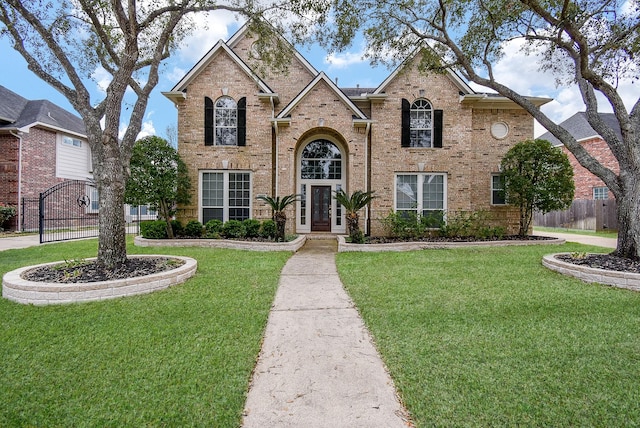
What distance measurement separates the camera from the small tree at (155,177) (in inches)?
420

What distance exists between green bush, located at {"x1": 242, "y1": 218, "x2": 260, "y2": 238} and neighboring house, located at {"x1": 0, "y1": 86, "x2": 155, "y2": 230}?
11358mm

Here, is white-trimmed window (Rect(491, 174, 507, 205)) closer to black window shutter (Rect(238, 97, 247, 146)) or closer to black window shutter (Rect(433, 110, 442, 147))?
black window shutter (Rect(433, 110, 442, 147))

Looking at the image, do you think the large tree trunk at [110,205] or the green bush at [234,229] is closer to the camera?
the large tree trunk at [110,205]

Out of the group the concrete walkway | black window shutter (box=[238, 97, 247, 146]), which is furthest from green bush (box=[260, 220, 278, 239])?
the concrete walkway

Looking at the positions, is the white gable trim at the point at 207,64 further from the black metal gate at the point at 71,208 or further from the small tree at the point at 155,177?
the black metal gate at the point at 71,208

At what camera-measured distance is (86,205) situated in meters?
19.6

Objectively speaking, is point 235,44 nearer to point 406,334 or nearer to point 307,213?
point 307,213

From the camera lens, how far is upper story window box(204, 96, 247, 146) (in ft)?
41.6

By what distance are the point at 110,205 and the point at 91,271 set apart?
1.23 metres

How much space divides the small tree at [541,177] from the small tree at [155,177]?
1213 centimetres

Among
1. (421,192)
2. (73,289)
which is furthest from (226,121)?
(73,289)

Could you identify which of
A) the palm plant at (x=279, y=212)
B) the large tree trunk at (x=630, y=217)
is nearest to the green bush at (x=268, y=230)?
the palm plant at (x=279, y=212)

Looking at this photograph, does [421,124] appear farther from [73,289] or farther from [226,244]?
[73,289]

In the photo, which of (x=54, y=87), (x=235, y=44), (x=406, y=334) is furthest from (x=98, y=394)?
(x=235, y=44)
